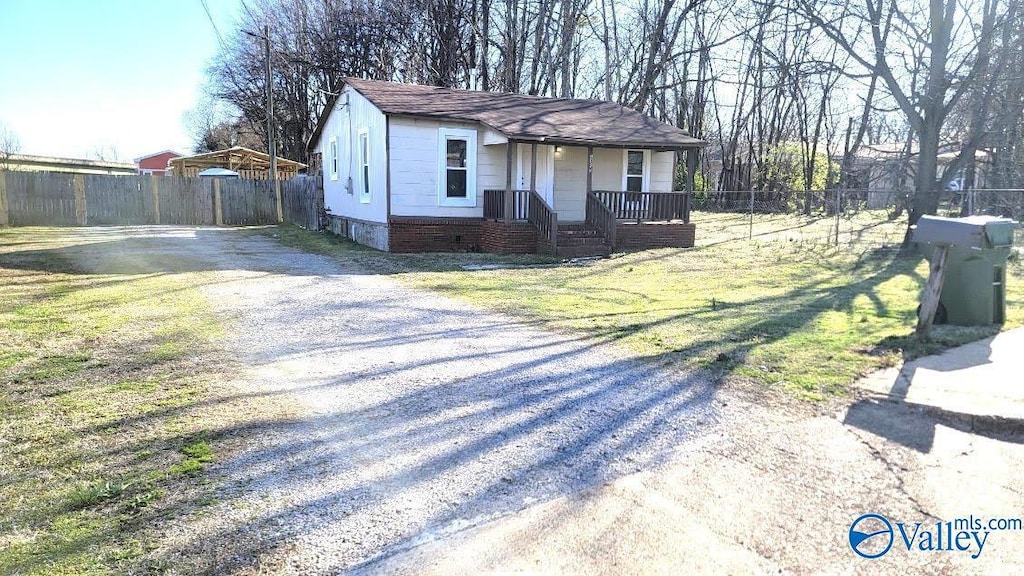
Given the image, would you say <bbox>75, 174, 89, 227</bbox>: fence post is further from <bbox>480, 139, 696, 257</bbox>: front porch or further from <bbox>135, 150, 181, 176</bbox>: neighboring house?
<bbox>135, 150, 181, 176</bbox>: neighboring house

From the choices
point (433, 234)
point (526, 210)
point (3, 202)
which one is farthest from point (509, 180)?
point (3, 202)

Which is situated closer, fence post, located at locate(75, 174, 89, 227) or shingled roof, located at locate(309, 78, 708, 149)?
shingled roof, located at locate(309, 78, 708, 149)

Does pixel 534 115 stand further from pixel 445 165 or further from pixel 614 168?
pixel 445 165

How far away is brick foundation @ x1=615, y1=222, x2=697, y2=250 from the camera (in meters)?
15.9

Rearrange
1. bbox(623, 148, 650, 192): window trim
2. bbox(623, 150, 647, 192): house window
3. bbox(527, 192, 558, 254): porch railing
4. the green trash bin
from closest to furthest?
the green trash bin → bbox(527, 192, 558, 254): porch railing → bbox(623, 148, 650, 192): window trim → bbox(623, 150, 647, 192): house window

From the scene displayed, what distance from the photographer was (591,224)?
50.3 ft

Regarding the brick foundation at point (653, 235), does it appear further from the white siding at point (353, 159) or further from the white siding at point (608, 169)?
the white siding at point (353, 159)

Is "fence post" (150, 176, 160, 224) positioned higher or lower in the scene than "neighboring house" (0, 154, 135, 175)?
lower

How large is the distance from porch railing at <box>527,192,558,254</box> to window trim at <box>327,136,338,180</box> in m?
8.18

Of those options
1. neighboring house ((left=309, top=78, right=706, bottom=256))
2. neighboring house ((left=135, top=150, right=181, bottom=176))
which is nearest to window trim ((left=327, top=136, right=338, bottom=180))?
neighboring house ((left=309, top=78, right=706, bottom=256))

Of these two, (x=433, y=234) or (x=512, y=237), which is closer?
(x=512, y=237)

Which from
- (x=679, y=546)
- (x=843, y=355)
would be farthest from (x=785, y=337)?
(x=679, y=546)

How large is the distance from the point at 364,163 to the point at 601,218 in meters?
6.50

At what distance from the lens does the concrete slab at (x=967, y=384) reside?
4.23 metres
